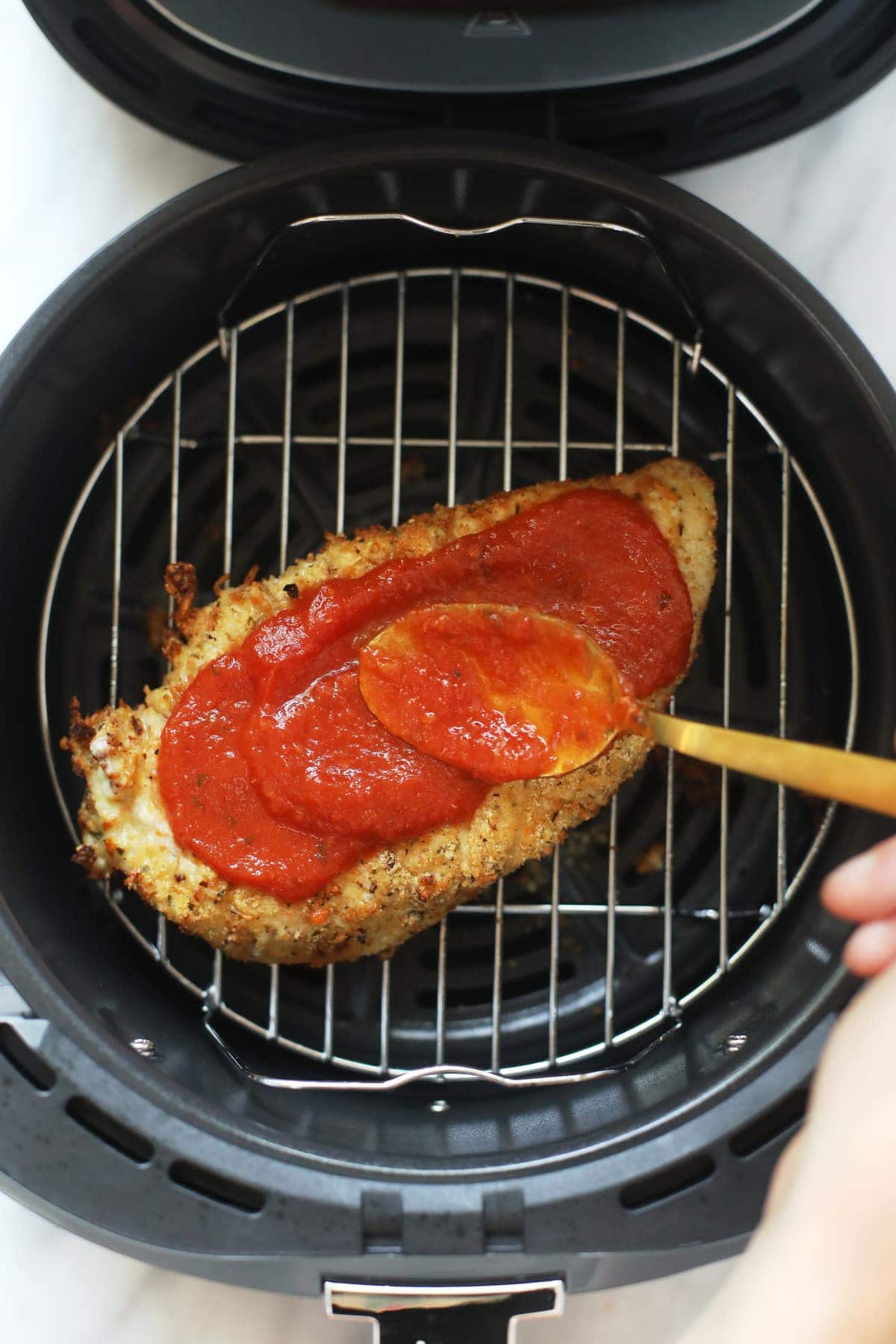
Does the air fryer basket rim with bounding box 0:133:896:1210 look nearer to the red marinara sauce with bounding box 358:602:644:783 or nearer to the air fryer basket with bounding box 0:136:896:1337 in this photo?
the air fryer basket with bounding box 0:136:896:1337

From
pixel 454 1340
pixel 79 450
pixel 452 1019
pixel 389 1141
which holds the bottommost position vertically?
pixel 454 1340

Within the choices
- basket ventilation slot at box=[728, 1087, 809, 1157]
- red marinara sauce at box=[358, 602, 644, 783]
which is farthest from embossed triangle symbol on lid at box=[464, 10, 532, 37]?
basket ventilation slot at box=[728, 1087, 809, 1157]

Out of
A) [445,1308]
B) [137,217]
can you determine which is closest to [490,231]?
[137,217]

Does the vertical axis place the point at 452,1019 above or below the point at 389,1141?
above

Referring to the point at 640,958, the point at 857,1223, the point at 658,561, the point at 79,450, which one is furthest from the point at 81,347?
the point at 857,1223

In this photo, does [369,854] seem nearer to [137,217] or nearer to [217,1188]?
[217,1188]

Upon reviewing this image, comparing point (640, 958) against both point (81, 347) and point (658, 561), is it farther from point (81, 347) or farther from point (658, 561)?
point (81, 347)
